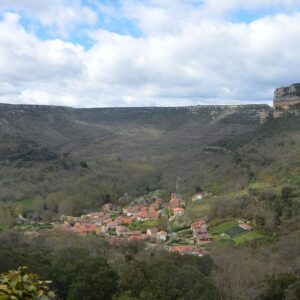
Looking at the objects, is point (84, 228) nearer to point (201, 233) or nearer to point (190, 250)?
point (201, 233)

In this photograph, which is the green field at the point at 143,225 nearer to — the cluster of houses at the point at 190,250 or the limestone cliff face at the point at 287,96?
the cluster of houses at the point at 190,250

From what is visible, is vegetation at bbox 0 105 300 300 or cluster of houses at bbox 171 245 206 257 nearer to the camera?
vegetation at bbox 0 105 300 300

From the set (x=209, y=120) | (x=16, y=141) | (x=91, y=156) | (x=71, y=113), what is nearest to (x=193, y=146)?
(x=91, y=156)

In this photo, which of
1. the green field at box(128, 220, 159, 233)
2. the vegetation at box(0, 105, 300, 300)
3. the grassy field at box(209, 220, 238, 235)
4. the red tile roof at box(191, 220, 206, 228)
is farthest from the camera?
the green field at box(128, 220, 159, 233)

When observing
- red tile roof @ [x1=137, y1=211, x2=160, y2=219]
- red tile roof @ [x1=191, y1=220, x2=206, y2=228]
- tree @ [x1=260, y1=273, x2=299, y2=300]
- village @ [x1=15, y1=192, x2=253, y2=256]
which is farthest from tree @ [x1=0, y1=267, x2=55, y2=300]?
red tile roof @ [x1=137, y1=211, x2=160, y2=219]

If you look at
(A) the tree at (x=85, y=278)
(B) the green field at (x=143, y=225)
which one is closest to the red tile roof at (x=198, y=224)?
(B) the green field at (x=143, y=225)

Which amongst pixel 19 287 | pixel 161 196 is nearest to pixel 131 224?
pixel 161 196

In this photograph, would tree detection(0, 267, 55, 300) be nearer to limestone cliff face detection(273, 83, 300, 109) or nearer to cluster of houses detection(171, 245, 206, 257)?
cluster of houses detection(171, 245, 206, 257)
